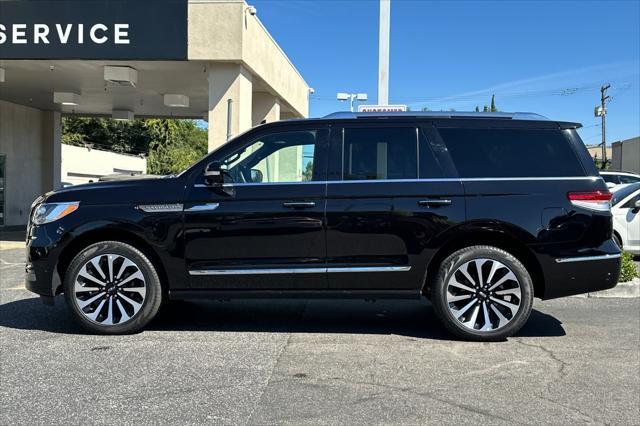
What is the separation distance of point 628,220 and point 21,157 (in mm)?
17370

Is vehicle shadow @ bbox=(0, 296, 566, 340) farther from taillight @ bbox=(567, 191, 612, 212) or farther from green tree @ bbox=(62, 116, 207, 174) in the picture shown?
green tree @ bbox=(62, 116, 207, 174)

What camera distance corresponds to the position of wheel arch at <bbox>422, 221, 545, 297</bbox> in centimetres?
527

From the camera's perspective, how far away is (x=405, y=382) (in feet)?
14.1

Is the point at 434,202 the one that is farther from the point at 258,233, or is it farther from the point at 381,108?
the point at 381,108

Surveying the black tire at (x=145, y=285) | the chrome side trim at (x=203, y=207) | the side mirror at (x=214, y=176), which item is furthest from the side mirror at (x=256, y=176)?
the black tire at (x=145, y=285)

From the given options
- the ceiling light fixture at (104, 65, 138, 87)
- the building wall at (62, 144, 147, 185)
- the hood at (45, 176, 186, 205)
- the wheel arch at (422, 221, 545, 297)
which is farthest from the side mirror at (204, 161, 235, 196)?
the building wall at (62, 144, 147, 185)

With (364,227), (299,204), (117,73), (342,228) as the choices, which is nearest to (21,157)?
(117,73)

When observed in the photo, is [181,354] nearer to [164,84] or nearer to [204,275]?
[204,275]

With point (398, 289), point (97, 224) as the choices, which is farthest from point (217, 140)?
point (398, 289)

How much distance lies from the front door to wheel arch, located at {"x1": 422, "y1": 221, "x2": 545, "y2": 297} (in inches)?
Result: 42.3

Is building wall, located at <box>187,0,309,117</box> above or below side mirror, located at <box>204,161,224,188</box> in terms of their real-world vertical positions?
above

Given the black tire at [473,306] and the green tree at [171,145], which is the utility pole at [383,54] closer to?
the black tire at [473,306]

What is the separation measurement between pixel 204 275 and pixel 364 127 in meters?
2.06

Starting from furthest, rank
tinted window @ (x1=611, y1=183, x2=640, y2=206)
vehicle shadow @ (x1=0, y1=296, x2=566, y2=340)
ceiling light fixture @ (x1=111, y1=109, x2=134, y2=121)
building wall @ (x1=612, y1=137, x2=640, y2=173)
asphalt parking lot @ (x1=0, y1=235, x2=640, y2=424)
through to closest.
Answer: building wall @ (x1=612, y1=137, x2=640, y2=173) → ceiling light fixture @ (x1=111, y1=109, x2=134, y2=121) → tinted window @ (x1=611, y1=183, x2=640, y2=206) → vehicle shadow @ (x1=0, y1=296, x2=566, y2=340) → asphalt parking lot @ (x1=0, y1=235, x2=640, y2=424)
